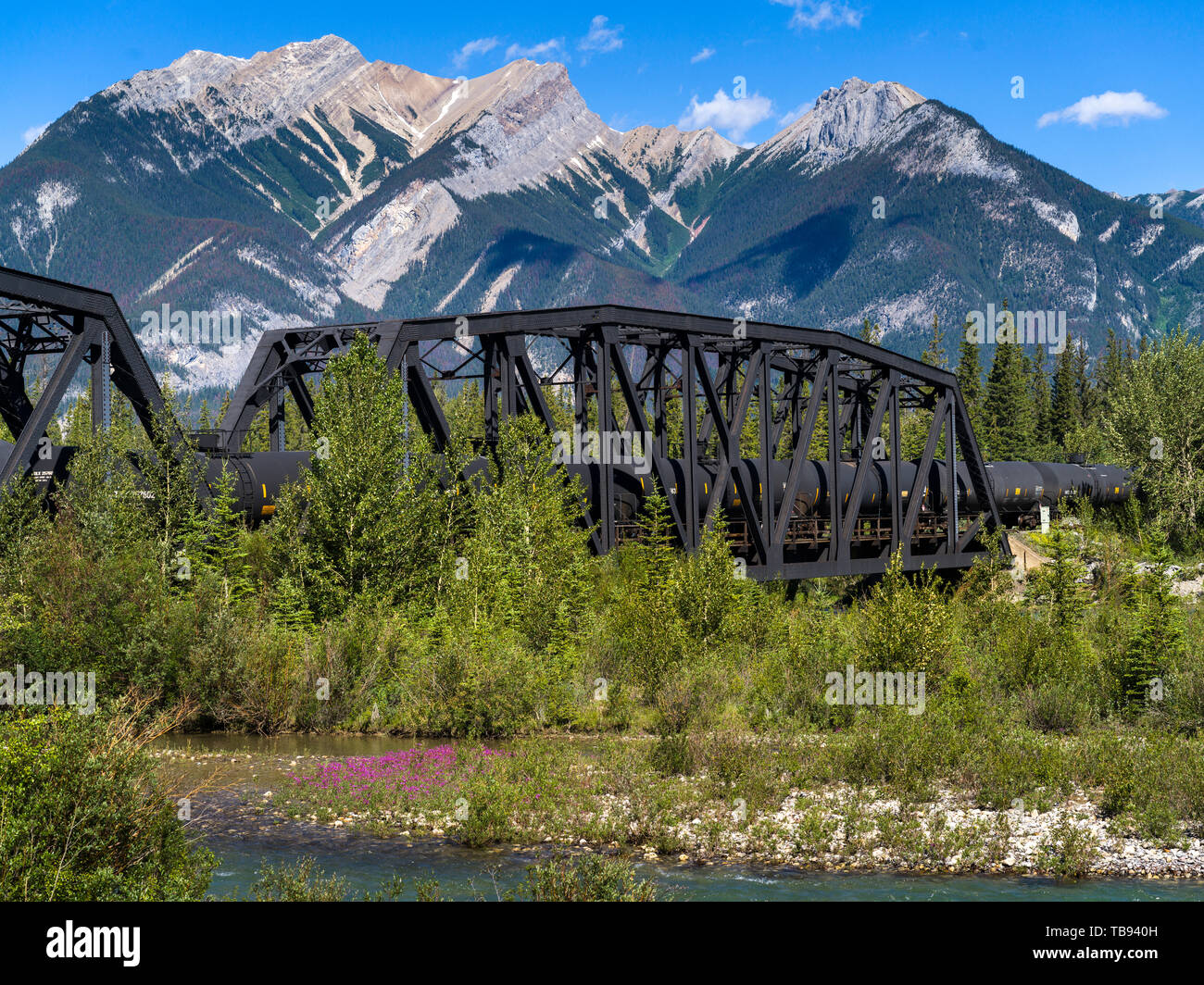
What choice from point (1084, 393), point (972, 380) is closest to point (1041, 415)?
point (1084, 393)

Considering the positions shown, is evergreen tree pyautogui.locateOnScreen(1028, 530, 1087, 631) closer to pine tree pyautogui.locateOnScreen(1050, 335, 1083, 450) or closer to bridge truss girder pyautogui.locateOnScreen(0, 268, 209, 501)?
bridge truss girder pyautogui.locateOnScreen(0, 268, 209, 501)

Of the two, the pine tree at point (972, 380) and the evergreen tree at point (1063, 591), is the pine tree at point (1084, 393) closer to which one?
the pine tree at point (972, 380)

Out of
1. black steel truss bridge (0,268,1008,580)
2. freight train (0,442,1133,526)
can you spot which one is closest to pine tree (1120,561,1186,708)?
black steel truss bridge (0,268,1008,580)

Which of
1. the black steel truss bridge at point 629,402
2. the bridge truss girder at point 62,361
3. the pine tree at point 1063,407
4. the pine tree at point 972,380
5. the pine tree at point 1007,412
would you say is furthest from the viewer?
the pine tree at point 1063,407

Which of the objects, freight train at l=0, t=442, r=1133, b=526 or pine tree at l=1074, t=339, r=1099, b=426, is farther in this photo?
pine tree at l=1074, t=339, r=1099, b=426

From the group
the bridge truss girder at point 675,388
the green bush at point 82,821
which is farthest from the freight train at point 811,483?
the green bush at point 82,821

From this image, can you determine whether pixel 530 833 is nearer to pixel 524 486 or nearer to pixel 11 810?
pixel 11 810

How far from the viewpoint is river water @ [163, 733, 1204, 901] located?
15.8 meters

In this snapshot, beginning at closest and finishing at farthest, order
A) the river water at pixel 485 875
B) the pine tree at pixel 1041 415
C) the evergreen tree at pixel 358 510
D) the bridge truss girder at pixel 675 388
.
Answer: the river water at pixel 485 875 → the evergreen tree at pixel 358 510 → the bridge truss girder at pixel 675 388 → the pine tree at pixel 1041 415

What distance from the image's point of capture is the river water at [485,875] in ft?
51.8

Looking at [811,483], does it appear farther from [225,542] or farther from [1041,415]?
[1041,415]

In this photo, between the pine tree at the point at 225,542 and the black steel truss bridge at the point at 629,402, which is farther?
the black steel truss bridge at the point at 629,402
